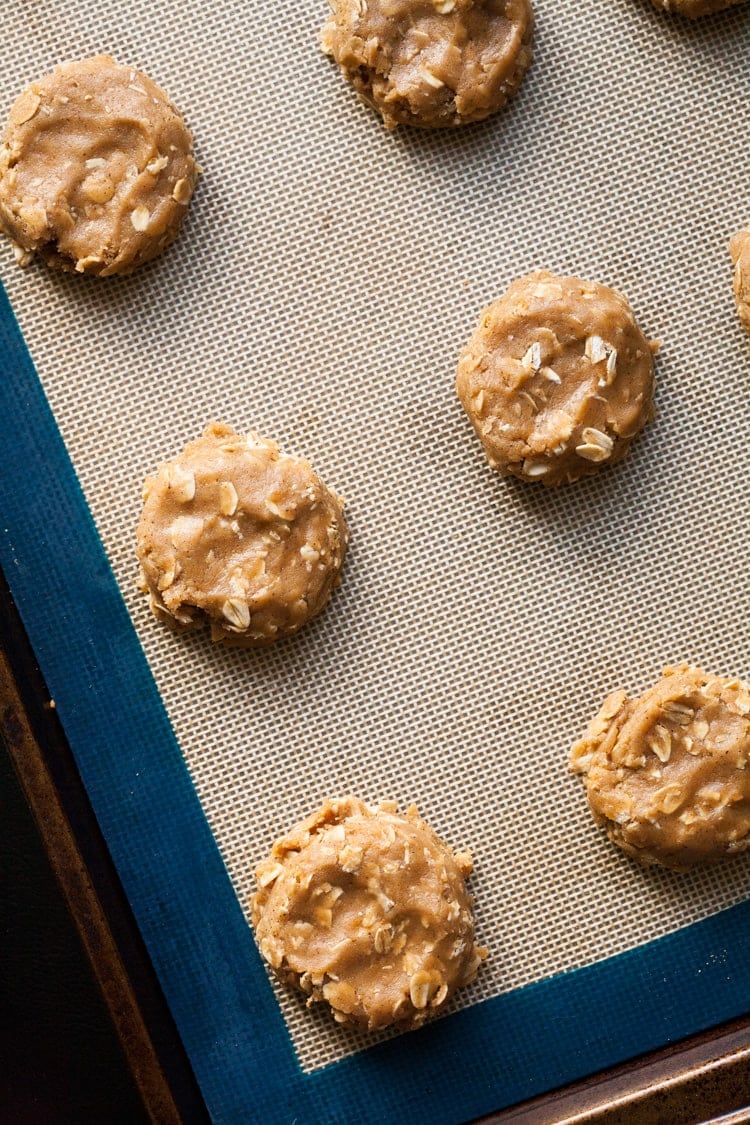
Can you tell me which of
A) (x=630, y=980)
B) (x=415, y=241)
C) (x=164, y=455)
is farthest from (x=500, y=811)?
(x=415, y=241)

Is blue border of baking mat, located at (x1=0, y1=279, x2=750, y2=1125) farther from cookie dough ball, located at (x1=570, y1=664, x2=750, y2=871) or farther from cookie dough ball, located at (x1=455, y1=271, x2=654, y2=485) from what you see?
cookie dough ball, located at (x1=455, y1=271, x2=654, y2=485)

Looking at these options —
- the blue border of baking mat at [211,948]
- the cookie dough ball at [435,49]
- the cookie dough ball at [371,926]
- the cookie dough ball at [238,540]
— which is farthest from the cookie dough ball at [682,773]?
the cookie dough ball at [435,49]

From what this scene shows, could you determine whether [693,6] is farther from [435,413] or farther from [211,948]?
[211,948]

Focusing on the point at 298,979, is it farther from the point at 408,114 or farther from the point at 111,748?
the point at 408,114

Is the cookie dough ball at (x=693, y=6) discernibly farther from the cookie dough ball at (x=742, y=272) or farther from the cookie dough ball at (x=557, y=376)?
the cookie dough ball at (x=557, y=376)

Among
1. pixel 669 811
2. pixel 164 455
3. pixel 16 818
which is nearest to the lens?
pixel 669 811
